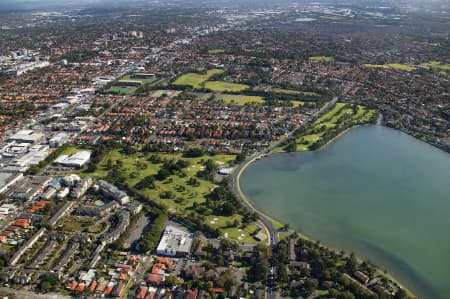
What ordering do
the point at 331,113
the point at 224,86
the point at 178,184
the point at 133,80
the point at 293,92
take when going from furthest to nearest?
the point at 133,80 → the point at 224,86 → the point at 293,92 → the point at 331,113 → the point at 178,184

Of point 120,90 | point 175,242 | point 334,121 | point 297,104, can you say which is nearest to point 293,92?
point 297,104

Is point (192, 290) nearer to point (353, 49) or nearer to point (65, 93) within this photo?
point (65, 93)

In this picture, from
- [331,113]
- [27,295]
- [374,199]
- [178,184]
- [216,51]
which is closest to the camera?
[27,295]

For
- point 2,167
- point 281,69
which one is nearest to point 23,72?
point 2,167

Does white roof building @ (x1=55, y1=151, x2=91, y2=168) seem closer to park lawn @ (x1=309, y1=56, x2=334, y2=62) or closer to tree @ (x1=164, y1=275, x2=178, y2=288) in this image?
tree @ (x1=164, y1=275, x2=178, y2=288)

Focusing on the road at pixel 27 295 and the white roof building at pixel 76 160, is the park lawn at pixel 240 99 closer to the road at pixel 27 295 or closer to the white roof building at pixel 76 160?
the white roof building at pixel 76 160

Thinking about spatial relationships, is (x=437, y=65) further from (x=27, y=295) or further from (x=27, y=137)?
(x=27, y=295)
